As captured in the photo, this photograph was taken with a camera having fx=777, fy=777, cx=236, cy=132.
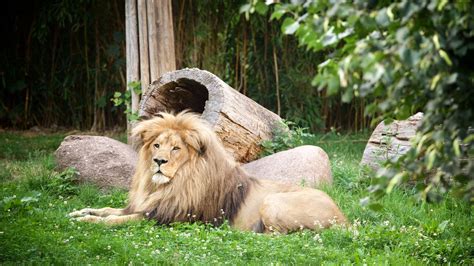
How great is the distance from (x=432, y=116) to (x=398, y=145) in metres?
4.62

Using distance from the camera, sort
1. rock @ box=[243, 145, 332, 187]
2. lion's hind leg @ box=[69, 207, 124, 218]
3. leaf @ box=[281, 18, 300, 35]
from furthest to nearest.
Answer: rock @ box=[243, 145, 332, 187] → lion's hind leg @ box=[69, 207, 124, 218] → leaf @ box=[281, 18, 300, 35]

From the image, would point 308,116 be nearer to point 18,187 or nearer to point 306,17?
point 18,187

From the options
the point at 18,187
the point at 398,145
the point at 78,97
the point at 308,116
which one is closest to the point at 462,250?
the point at 398,145

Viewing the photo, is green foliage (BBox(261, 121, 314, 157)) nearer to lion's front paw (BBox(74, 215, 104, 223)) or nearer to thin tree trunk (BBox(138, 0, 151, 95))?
thin tree trunk (BBox(138, 0, 151, 95))

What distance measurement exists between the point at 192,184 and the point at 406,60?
13.4ft

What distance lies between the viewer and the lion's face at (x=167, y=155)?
679cm

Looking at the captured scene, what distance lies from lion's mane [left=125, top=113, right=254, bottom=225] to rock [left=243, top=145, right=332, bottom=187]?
1118mm

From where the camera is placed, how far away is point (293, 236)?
242 inches

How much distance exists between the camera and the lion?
663 centimetres

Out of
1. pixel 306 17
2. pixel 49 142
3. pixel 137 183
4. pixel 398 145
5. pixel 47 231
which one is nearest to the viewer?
pixel 306 17

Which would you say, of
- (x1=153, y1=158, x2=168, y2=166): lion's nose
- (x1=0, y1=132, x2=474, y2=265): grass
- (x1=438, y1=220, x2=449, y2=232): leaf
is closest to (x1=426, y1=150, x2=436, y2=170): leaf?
(x1=0, y1=132, x2=474, y2=265): grass

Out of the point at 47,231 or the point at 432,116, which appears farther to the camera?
the point at 47,231

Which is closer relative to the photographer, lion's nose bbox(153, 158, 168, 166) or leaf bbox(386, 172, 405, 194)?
leaf bbox(386, 172, 405, 194)

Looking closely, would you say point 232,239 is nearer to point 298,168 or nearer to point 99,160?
point 298,168
